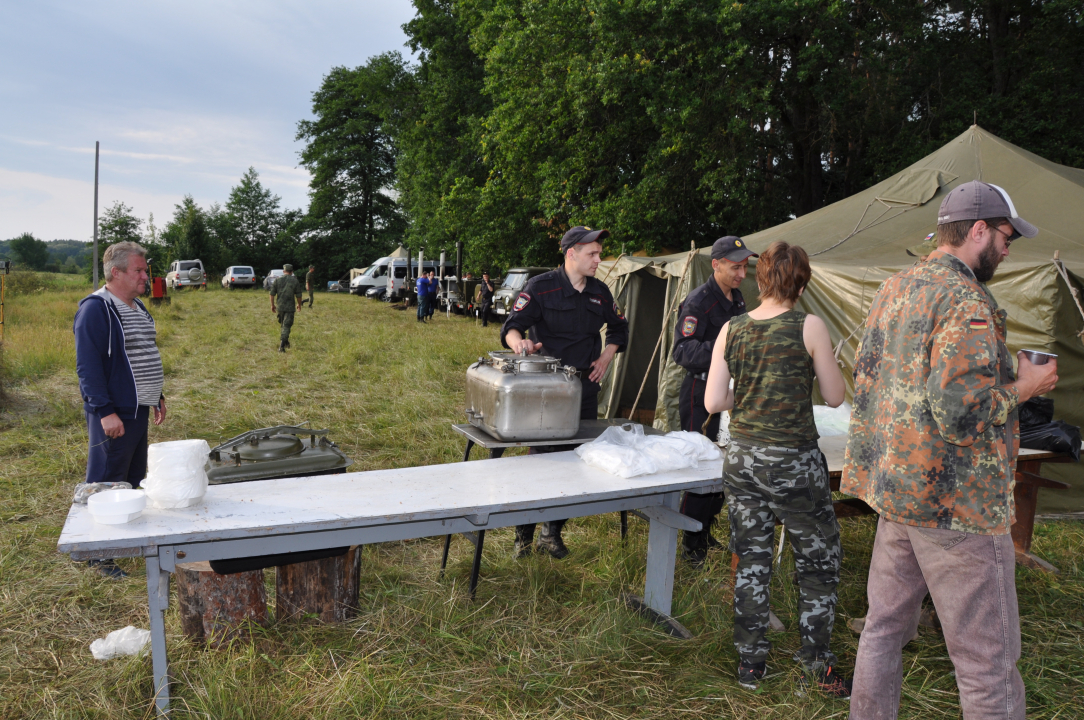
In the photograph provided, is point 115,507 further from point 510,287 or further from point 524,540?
point 510,287

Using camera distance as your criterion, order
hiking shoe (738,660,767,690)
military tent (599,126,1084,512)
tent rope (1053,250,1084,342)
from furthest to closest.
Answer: military tent (599,126,1084,512) → tent rope (1053,250,1084,342) → hiking shoe (738,660,767,690)

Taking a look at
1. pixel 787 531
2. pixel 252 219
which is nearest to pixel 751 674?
pixel 787 531

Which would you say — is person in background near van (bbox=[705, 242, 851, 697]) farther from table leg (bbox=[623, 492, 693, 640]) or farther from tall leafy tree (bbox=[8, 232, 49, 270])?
tall leafy tree (bbox=[8, 232, 49, 270])

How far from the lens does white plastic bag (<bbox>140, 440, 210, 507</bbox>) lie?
232 centimetres

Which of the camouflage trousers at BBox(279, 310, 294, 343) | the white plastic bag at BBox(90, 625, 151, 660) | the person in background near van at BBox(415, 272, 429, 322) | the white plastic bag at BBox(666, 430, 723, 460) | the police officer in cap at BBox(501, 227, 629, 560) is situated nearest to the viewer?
the white plastic bag at BBox(90, 625, 151, 660)

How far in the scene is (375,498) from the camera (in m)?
2.59

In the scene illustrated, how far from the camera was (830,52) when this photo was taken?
10906mm

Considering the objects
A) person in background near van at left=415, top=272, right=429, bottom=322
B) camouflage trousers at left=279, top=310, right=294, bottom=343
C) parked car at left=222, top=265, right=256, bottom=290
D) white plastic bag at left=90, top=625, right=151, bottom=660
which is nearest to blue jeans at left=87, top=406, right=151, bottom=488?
white plastic bag at left=90, top=625, right=151, bottom=660

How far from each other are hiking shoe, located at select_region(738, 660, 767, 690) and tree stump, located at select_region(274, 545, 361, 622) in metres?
1.65

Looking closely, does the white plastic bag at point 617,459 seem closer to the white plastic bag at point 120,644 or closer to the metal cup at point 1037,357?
the metal cup at point 1037,357

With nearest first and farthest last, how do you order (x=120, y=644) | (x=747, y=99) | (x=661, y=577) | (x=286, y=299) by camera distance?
(x=120, y=644)
(x=661, y=577)
(x=747, y=99)
(x=286, y=299)

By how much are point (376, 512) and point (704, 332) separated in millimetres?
2176

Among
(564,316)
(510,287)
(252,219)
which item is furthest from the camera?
(252,219)

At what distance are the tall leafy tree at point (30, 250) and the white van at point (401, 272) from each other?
231ft
